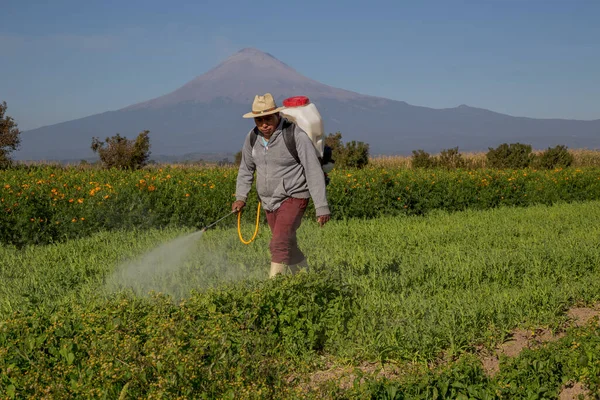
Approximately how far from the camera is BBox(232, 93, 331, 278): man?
240 inches

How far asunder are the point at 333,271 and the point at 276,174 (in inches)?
72.4

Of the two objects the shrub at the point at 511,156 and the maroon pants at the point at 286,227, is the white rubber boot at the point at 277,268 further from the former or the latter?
the shrub at the point at 511,156

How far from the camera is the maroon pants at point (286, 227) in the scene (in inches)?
247

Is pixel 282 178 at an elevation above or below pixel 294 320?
above

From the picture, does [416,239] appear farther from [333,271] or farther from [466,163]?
[466,163]

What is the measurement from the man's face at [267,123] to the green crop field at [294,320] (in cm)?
139

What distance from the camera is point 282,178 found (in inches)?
247

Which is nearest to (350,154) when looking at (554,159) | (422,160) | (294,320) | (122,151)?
(422,160)

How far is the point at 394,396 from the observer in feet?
12.9

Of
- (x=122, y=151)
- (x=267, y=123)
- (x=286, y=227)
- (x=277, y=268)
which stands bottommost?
(x=277, y=268)

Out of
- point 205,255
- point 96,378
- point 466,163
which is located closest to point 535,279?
point 205,255

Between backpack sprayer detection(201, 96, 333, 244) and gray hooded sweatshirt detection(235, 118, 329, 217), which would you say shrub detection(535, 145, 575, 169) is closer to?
backpack sprayer detection(201, 96, 333, 244)

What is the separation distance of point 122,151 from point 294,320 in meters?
26.4

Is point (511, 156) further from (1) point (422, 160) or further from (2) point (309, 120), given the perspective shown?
(2) point (309, 120)
